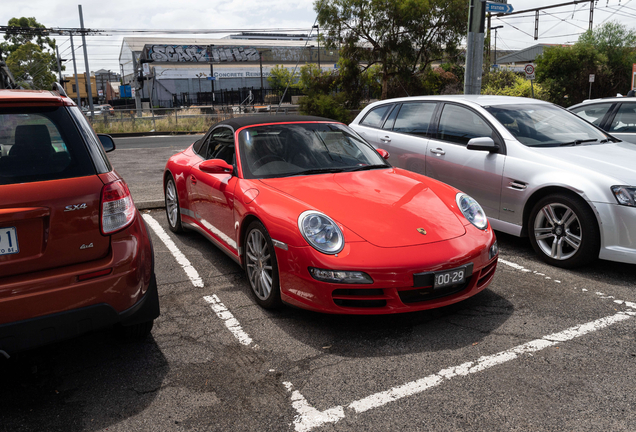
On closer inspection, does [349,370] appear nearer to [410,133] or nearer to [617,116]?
[410,133]

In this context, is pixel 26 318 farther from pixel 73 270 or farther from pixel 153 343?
pixel 153 343

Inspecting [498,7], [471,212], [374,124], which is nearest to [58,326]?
[471,212]

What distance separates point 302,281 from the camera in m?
3.40

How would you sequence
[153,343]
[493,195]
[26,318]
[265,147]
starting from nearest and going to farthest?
[26,318] → [153,343] → [265,147] → [493,195]

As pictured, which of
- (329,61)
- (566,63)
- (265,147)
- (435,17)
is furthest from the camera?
(329,61)

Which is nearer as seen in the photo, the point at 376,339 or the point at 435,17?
the point at 376,339

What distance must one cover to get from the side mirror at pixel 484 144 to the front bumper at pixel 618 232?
1.19 m

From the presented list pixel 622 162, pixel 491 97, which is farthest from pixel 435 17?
pixel 622 162

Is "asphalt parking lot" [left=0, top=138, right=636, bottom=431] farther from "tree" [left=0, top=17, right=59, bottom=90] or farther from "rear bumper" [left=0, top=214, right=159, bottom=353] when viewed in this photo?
"tree" [left=0, top=17, right=59, bottom=90]

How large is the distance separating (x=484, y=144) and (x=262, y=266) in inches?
108

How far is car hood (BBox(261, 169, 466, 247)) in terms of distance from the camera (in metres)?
3.49

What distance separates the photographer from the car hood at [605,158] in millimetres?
4441

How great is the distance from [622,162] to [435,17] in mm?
23724

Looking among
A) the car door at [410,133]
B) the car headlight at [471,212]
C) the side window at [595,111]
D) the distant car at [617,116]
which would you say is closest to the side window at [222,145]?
the car headlight at [471,212]
